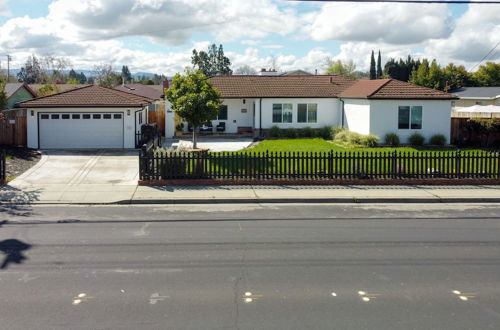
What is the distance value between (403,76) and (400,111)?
52.3 metres

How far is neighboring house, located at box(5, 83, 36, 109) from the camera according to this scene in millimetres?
33731

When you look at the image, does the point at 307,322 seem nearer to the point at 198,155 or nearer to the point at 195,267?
the point at 195,267

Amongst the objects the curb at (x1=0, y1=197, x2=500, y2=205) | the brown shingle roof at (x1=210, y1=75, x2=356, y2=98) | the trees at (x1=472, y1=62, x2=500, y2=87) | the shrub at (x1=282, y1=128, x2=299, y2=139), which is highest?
the trees at (x1=472, y1=62, x2=500, y2=87)

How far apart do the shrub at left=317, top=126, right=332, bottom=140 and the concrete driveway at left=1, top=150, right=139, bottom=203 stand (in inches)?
479

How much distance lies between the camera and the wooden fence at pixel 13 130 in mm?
26219

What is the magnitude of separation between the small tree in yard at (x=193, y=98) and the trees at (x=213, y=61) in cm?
7559

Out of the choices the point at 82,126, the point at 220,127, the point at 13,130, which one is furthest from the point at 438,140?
the point at 13,130

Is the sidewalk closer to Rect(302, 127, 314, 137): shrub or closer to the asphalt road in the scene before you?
the asphalt road

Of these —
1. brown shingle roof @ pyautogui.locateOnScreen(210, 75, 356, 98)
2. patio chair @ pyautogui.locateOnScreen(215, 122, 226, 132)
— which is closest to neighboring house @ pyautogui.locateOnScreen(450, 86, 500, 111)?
brown shingle roof @ pyautogui.locateOnScreen(210, 75, 356, 98)

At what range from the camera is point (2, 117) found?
2398 cm

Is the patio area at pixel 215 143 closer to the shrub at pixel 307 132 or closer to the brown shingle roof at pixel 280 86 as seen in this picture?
the shrub at pixel 307 132

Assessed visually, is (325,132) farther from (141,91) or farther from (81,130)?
(141,91)

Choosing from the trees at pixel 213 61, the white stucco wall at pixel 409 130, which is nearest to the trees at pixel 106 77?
the trees at pixel 213 61

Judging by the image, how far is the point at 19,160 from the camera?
22.7m
